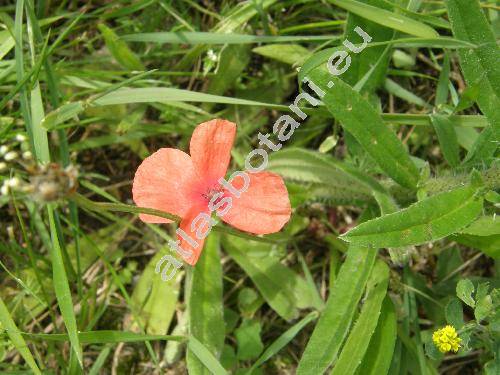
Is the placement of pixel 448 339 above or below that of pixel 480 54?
below

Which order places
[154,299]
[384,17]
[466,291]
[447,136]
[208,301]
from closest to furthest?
1. [466,291]
2. [384,17]
3. [447,136]
4. [208,301]
5. [154,299]

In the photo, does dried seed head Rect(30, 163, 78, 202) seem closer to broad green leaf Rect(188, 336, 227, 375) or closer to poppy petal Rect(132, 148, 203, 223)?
poppy petal Rect(132, 148, 203, 223)

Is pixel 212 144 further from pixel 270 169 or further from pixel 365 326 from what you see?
pixel 365 326

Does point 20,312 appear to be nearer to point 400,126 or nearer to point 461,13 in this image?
point 400,126

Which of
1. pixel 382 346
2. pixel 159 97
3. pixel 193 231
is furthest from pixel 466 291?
pixel 159 97

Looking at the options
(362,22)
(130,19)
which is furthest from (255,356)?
(130,19)

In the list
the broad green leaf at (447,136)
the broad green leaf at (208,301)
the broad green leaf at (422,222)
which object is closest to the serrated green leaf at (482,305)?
the broad green leaf at (422,222)

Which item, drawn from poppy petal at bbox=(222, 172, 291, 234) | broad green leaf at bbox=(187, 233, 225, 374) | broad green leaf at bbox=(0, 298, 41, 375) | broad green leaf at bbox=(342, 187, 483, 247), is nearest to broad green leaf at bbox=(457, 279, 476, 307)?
broad green leaf at bbox=(342, 187, 483, 247)

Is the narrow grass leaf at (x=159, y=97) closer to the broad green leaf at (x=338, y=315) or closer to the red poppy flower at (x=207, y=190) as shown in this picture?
the red poppy flower at (x=207, y=190)
